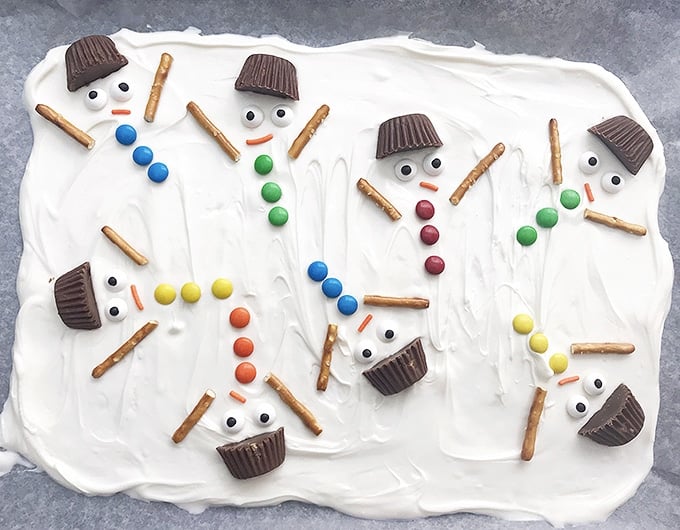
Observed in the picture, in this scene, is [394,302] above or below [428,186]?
below

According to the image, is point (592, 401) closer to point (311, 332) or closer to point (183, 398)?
point (311, 332)

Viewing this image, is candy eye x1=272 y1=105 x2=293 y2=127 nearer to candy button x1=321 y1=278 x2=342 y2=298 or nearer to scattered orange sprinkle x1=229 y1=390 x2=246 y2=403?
candy button x1=321 y1=278 x2=342 y2=298

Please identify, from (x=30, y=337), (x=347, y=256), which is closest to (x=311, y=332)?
(x=347, y=256)

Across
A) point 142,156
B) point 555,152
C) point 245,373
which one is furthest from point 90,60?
point 555,152

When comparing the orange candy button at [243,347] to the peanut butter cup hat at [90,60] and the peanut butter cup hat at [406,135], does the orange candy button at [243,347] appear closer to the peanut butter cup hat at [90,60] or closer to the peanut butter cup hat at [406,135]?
the peanut butter cup hat at [406,135]

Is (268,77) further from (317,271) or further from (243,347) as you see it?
(243,347)
